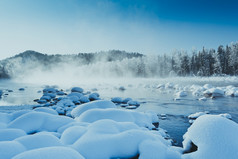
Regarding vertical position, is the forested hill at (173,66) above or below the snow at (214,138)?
above

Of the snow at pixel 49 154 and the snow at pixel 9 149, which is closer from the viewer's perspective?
the snow at pixel 49 154

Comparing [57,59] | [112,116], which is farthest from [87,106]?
[57,59]

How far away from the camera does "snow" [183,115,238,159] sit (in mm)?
2791

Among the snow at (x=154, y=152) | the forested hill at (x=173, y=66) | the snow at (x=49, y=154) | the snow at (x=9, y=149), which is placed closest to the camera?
the snow at (x=49, y=154)

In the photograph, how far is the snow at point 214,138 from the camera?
110 inches

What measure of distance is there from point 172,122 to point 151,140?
412cm

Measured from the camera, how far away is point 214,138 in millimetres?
2910

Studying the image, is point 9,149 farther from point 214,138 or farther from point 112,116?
point 112,116

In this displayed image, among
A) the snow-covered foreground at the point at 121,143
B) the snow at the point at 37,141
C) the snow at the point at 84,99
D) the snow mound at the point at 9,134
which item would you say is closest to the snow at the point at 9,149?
the snow-covered foreground at the point at 121,143

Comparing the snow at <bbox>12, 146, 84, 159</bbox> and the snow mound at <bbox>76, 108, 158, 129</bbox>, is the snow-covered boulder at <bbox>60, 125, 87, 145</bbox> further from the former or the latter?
the snow mound at <bbox>76, 108, 158, 129</bbox>

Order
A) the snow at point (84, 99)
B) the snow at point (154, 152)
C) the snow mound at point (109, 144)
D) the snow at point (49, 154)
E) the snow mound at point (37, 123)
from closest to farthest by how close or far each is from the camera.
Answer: the snow at point (49, 154) < the snow at point (154, 152) < the snow mound at point (109, 144) < the snow mound at point (37, 123) < the snow at point (84, 99)

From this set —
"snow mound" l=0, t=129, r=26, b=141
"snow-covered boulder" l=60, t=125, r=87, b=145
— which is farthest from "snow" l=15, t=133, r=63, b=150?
"snow mound" l=0, t=129, r=26, b=141

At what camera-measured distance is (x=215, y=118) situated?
322 cm

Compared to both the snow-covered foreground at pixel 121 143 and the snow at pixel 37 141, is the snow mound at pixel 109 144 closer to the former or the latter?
the snow-covered foreground at pixel 121 143
